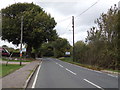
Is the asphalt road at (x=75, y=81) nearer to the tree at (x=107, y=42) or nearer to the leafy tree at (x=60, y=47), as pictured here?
the tree at (x=107, y=42)

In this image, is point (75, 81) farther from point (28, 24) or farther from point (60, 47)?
point (60, 47)

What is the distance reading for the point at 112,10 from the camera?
32344 millimetres

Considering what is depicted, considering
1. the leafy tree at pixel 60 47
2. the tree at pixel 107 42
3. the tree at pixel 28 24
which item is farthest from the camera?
the leafy tree at pixel 60 47

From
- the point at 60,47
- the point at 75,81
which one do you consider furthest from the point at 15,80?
the point at 60,47

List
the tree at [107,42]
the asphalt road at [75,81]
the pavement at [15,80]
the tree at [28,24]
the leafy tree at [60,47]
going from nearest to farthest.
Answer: the pavement at [15,80], the asphalt road at [75,81], the tree at [107,42], the tree at [28,24], the leafy tree at [60,47]

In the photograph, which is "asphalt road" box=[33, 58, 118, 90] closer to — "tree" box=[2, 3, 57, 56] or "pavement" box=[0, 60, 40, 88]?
"pavement" box=[0, 60, 40, 88]

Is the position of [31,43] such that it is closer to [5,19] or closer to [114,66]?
[5,19]

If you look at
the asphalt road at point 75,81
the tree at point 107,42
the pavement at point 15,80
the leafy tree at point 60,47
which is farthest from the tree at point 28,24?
the leafy tree at point 60,47

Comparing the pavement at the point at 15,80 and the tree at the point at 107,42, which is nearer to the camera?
the pavement at the point at 15,80

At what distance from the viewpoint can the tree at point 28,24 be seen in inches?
2110

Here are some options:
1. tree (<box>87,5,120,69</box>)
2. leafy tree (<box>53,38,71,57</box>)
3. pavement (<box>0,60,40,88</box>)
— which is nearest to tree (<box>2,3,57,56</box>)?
tree (<box>87,5,120,69</box>)

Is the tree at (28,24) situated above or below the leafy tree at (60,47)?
above

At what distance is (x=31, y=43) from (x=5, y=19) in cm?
919

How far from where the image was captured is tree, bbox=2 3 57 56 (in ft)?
176
